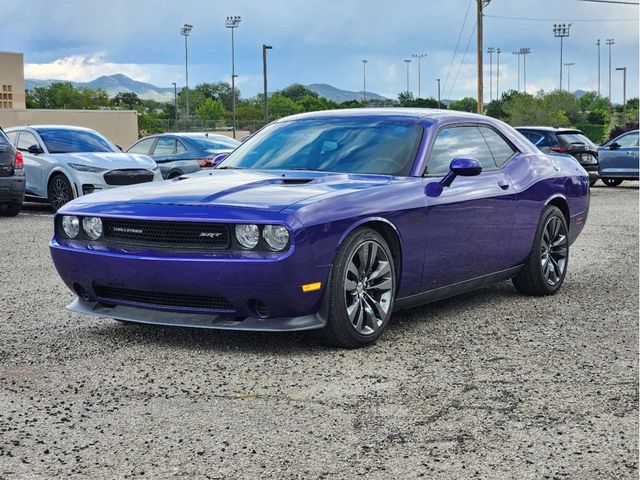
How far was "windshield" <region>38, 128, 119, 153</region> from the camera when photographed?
17453 millimetres

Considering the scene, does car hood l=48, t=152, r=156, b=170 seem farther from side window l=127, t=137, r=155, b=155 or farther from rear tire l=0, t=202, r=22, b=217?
side window l=127, t=137, r=155, b=155

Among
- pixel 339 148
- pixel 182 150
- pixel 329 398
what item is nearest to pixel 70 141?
pixel 182 150

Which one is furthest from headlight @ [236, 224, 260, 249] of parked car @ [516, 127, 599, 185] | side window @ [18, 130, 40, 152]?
parked car @ [516, 127, 599, 185]

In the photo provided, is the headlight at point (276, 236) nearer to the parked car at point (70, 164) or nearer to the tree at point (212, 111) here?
the parked car at point (70, 164)

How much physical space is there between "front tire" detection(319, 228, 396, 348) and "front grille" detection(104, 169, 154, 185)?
1085 centimetres

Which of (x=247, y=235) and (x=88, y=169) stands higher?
(x=88, y=169)

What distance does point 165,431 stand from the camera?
14.4 ft

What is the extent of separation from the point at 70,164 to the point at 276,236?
11805 mm

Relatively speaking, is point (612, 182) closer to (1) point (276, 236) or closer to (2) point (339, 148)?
(2) point (339, 148)

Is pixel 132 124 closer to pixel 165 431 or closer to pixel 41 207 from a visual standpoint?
pixel 41 207

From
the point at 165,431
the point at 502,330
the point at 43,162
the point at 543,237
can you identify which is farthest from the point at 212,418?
the point at 43,162

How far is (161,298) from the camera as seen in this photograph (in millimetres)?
5934

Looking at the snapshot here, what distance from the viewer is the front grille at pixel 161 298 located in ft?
19.0

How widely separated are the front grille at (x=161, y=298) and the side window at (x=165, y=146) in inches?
555
